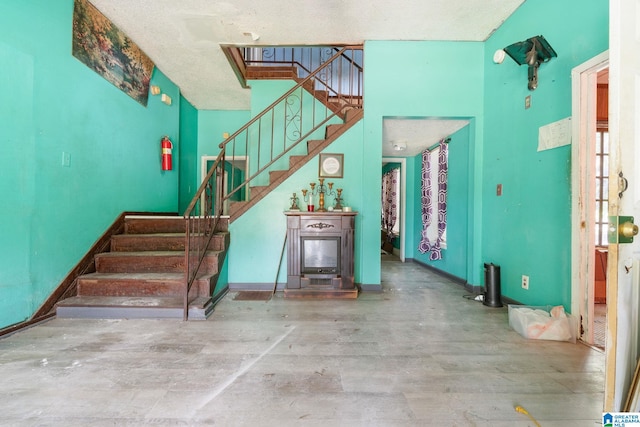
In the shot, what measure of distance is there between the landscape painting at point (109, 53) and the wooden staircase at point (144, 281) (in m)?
2.04

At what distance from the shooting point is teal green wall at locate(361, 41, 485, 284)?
3.61m

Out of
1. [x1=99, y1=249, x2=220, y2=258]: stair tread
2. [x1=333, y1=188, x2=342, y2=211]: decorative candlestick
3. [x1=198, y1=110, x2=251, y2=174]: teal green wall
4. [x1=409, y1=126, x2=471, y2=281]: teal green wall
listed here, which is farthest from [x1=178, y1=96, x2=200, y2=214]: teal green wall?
[x1=409, y1=126, x2=471, y2=281]: teal green wall

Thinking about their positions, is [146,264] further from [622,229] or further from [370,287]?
[622,229]

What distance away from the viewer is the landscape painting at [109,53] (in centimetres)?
292

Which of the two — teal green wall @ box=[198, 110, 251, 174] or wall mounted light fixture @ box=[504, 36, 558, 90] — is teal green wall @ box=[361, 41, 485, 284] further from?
teal green wall @ box=[198, 110, 251, 174]

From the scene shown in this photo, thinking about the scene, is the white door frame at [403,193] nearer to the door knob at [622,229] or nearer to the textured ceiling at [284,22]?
the textured ceiling at [284,22]

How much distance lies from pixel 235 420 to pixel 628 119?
214cm

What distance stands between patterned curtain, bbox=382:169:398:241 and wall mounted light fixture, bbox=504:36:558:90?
3.88 metres

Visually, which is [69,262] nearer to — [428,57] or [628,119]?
[628,119]

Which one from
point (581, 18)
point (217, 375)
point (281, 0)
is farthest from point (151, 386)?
point (581, 18)

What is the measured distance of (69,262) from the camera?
2.84 metres

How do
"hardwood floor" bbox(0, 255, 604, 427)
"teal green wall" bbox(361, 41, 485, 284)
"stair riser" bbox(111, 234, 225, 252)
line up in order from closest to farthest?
"hardwood floor" bbox(0, 255, 604, 427), "stair riser" bbox(111, 234, 225, 252), "teal green wall" bbox(361, 41, 485, 284)

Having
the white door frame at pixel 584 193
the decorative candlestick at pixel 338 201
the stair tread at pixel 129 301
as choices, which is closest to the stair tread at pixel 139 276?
the stair tread at pixel 129 301

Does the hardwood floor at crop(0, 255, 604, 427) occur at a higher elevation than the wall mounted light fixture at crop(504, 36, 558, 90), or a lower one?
lower
